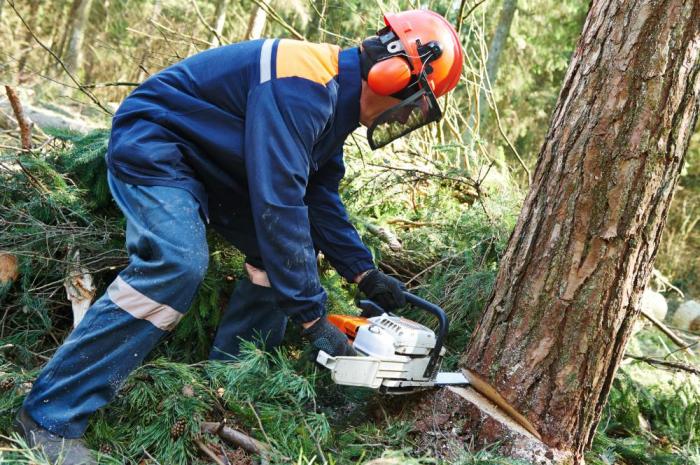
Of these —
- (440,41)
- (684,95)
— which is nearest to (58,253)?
(440,41)

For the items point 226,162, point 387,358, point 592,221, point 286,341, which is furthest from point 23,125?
point 592,221

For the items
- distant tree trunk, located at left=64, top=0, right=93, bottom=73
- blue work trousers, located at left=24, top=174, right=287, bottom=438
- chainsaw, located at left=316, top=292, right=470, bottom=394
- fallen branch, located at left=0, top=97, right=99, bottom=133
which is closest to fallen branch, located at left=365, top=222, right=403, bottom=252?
chainsaw, located at left=316, top=292, right=470, bottom=394

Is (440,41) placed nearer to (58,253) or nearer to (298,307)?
(298,307)

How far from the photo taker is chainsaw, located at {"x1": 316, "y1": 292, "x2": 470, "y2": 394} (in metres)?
2.21

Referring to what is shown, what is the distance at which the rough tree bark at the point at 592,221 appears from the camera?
2137 millimetres

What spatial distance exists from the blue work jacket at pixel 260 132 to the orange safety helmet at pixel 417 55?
0.14 m

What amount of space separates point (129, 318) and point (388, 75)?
51.4 inches

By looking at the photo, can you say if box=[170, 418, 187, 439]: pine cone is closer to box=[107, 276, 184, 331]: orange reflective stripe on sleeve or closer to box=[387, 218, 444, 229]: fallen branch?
box=[107, 276, 184, 331]: orange reflective stripe on sleeve

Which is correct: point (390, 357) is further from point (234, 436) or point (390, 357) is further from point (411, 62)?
point (411, 62)

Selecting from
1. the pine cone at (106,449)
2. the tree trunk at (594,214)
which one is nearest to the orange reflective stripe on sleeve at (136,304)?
the pine cone at (106,449)

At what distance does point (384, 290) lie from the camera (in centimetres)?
267

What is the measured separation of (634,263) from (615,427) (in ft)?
4.33

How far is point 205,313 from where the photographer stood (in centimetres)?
293

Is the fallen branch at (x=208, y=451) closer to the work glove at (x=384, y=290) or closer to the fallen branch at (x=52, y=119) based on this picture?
the work glove at (x=384, y=290)
